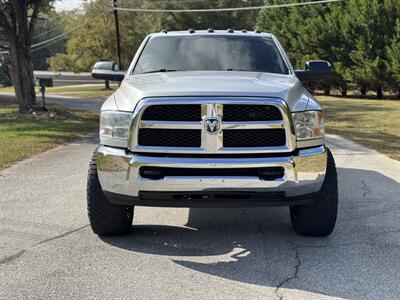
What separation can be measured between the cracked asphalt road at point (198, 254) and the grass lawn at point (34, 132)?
145 inches

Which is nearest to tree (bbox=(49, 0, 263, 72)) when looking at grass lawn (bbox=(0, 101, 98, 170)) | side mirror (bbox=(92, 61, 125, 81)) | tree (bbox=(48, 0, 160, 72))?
tree (bbox=(48, 0, 160, 72))

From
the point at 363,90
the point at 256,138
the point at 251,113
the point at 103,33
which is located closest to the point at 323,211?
the point at 256,138

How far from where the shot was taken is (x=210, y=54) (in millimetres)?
6156

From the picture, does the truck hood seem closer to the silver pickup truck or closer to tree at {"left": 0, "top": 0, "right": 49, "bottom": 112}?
the silver pickup truck

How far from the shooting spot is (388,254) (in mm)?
4730

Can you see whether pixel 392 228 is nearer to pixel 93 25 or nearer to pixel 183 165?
pixel 183 165

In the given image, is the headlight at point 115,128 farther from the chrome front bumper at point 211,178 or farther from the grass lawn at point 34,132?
the grass lawn at point 34,132

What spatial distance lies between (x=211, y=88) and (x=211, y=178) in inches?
29.1

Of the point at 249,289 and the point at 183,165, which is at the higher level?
the point at 183,165

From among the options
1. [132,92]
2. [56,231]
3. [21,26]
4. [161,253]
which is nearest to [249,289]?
[161,253]

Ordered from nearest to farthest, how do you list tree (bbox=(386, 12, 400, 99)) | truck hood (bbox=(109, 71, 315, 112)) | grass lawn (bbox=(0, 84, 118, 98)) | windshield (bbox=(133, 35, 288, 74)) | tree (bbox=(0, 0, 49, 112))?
truck hood (bbox=(109, 71, 315, 112)) → windshield (bbox=(133, 35, 288, 74)) → tree (bbox=(0, 0, 49, 112)) → tree (bbox=(386, 12, 400, 99)) → grass lawn (bbox=(0, 84, 118, 98))

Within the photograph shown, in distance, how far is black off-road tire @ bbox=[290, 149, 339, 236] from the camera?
16.2 ft

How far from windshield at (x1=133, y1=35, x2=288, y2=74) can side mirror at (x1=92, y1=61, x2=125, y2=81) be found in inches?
20.1

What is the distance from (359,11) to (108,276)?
30.8 metres
